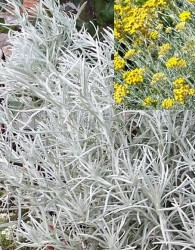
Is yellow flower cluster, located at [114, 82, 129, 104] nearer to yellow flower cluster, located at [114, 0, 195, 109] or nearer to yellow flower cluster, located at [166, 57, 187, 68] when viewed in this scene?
yellow flower cluster, located at [114, 0, 195, 109]

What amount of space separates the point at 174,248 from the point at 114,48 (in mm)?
873

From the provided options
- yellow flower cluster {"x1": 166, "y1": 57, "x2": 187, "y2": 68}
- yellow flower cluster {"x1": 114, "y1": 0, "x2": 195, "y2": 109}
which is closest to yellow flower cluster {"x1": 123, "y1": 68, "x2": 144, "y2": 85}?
yellow flower cluster {"x1": 114, "y1": 0, "x2": 195, "y2": 109}

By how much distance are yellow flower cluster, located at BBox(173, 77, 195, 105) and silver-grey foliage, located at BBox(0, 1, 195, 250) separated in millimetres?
63

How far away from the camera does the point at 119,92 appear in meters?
2.03

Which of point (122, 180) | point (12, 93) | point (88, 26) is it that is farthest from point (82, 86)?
point (88, 26)

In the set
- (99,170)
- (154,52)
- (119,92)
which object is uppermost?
(154,52)

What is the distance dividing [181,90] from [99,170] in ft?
1.57

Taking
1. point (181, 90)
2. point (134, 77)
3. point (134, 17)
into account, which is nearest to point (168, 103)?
point (181, 90)

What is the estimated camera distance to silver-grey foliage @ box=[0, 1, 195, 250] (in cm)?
165

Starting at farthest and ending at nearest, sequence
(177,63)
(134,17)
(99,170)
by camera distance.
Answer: (134,17) < (177,63) < (99,170)

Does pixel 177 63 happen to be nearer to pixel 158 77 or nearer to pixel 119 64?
pixel 158 77

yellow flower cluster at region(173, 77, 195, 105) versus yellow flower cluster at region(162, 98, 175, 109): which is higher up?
yellow flower cluster at region(173, 77, 195, 105)

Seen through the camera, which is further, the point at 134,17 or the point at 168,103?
the point at 134,17

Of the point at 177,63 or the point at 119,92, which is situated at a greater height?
the point at 177,63
